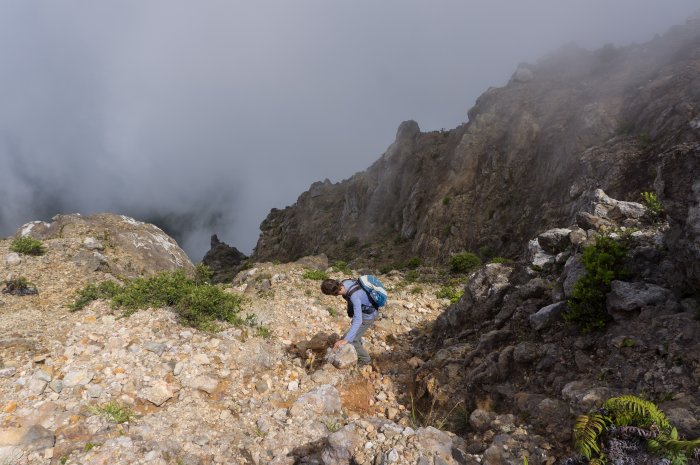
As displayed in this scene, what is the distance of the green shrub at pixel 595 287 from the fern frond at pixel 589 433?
2.66 meters

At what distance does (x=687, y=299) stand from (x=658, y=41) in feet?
149

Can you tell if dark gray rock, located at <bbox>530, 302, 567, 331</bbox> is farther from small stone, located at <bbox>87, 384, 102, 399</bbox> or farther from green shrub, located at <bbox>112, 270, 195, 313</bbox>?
green shrub, located at <bbox>112, 270, 195, 313</bbox>

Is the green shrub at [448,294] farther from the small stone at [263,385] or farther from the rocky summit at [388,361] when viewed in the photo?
the small stone at [263,385]

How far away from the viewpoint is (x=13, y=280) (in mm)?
13852

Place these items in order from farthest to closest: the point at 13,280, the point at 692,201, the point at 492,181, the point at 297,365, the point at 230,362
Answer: the point at 492,181 → the point at 13,280 → the point at 297,365 → the point at 230,362 → the point at 692,201

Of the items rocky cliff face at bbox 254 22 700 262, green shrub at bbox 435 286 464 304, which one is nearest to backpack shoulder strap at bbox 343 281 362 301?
green shrub at bbox 435 286 464 304

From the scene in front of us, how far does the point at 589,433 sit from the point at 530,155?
1255 inches

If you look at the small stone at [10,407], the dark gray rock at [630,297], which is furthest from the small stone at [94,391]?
the dark gray rock at [630,297]

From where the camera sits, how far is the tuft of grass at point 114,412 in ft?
20.8

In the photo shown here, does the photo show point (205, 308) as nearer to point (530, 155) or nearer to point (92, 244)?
Result: point (92, 244)

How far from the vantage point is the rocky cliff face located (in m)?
23.3

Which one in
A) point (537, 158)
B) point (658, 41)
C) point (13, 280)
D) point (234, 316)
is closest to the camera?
point (234, 316)

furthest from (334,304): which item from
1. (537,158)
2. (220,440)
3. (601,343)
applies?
(537,158)

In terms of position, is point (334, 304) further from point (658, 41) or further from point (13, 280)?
point (658, 41)
